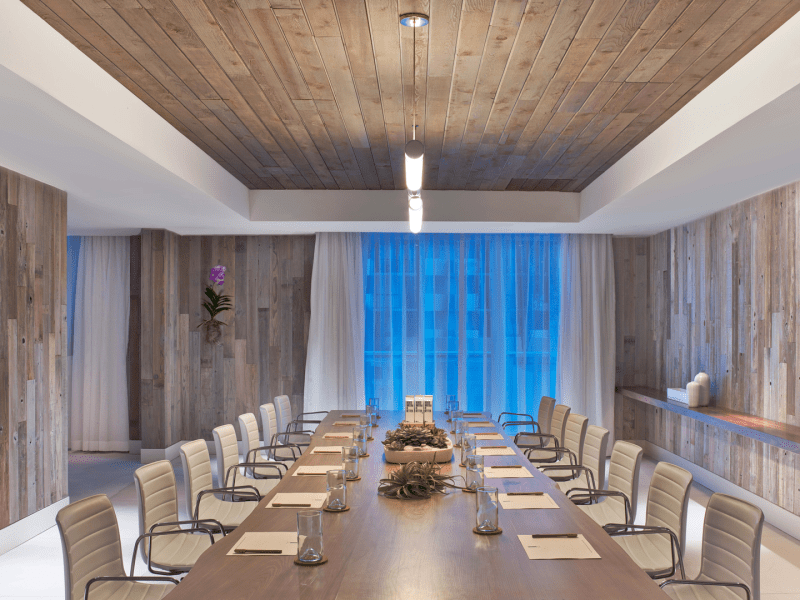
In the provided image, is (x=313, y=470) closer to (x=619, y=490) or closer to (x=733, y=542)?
(x=619, y=490)

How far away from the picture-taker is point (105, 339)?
329 inches

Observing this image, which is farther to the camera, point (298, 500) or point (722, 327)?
point (722, 327)

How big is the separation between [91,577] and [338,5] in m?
2.59

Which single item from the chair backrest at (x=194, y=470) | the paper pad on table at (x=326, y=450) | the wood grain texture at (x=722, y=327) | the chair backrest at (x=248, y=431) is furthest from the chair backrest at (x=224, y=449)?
the wood grain texture at (x=722, y=327)

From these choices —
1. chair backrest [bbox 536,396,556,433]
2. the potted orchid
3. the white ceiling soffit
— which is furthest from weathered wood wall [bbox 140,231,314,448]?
chair backrest [bbox 536,396,556,433]

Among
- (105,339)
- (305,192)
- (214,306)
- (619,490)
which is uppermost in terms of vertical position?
(305,192)

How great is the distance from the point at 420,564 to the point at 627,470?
7.03ft

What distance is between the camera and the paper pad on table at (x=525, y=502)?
9.67 feet

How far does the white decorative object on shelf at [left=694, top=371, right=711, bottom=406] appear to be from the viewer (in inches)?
250

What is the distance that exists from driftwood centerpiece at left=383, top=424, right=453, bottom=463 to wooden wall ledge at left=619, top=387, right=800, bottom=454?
7.91ft

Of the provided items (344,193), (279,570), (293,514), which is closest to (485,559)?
(279,570)

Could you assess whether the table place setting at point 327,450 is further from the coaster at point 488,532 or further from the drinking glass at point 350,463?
the coaster at point 488,532

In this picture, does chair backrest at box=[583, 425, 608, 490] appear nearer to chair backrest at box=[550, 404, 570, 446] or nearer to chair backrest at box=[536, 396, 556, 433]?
chair backrest at box=[550, 404, 570, 446]

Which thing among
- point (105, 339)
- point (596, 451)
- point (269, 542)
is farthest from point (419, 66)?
point (105, 339)
